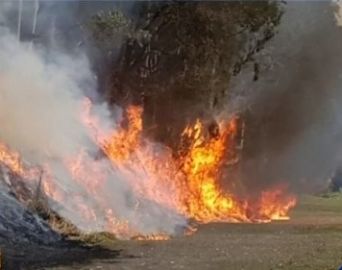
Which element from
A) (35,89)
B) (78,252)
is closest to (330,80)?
(35,89)

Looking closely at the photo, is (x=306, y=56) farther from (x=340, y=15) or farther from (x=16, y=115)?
(x=16, y=115)

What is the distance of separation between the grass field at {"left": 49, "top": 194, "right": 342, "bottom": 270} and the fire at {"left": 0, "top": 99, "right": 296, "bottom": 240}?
190 centimetres

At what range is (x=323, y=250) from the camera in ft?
66.1

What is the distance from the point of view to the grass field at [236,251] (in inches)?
667

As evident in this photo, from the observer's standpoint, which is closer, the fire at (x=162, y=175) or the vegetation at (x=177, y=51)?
the fire at (x=162, y=175)

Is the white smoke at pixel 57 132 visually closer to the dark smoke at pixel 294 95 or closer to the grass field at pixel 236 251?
the grass field at pixel 236 251

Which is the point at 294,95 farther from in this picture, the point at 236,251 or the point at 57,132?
the point at 236,251

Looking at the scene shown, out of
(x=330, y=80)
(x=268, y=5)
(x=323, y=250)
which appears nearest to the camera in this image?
(x=323, y=250)

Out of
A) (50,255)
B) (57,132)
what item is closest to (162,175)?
(57,132)

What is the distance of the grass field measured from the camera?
1694cm

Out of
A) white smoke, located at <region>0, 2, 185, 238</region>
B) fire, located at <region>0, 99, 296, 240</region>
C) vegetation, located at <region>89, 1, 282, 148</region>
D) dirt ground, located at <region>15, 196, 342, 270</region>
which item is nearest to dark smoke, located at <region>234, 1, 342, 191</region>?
fire, located at <region>0, 99, 296, 240</region>

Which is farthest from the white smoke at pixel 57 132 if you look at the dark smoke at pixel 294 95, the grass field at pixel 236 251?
the dark smoke at pixel 294 95

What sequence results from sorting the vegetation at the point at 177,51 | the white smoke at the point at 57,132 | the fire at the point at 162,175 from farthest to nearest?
the vegetation at the point at 177,51, the white smoke at the point at 57,132, the fire at the point at 162,175

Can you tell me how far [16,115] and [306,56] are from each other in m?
20.6
